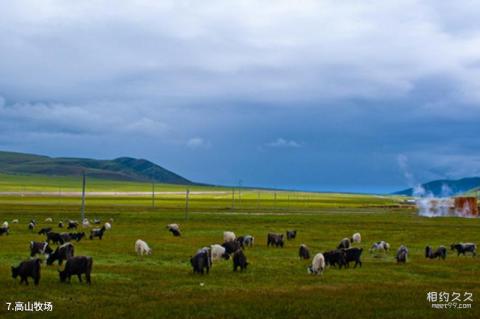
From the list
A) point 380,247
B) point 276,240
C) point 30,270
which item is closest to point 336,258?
point 380,247

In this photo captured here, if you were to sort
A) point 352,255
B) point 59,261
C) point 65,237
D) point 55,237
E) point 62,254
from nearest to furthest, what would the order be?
point 59,261 → point 62,254 → point 352,255 → point 65,237 → point 55,237

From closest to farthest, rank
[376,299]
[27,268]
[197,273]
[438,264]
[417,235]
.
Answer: [376,299]
[27,268]
[197,273]
[438,264]
[417,235]

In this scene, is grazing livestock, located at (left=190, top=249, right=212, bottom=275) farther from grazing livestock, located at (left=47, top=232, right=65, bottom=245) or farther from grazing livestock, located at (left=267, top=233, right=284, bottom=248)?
grazing livestock, located at (left=47, top=232, right=65, bottom=245)

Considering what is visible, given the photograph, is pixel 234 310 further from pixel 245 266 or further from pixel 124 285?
pixel 245 266

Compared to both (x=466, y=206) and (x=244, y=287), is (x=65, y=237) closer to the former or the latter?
(x=244, y=287)

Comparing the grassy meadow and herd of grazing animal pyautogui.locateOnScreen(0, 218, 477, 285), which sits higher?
herd of grazing animal pyautogui.locateOnScreen(0, 218, 477, 285)

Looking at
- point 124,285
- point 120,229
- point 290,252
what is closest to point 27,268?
point 124,285

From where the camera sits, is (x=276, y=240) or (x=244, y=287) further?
(x=276, y=240)

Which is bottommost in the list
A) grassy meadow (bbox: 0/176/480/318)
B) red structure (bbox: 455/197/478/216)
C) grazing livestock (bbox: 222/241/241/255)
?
grassy meadow (bbox: 0/176/480/318)

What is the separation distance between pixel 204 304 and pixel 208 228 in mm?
50583

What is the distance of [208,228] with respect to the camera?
7331 cm

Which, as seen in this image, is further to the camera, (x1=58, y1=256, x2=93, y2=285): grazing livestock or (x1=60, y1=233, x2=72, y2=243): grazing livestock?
(x1=60, y1=233, x2=72, y2=243): grazing livestock

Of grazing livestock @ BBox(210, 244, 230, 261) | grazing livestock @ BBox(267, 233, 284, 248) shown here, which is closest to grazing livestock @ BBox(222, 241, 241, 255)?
grazing livestock @ BBox(210, 244, 230, 261)

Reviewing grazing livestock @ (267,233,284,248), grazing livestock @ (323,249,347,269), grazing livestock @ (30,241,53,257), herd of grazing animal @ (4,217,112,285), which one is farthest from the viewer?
grazing livestock @ (267,233,284,248)
